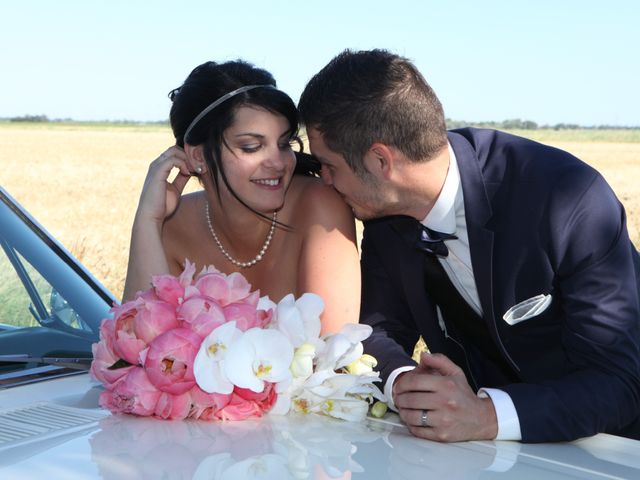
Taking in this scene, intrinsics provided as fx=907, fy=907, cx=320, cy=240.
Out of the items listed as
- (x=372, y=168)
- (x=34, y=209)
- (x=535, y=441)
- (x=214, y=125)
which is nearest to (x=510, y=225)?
(x=372, y=168)

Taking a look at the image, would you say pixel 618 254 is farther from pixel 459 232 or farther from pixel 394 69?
pixel 394 69

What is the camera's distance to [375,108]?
8.68 feet

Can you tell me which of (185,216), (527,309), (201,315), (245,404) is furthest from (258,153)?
(245,404)

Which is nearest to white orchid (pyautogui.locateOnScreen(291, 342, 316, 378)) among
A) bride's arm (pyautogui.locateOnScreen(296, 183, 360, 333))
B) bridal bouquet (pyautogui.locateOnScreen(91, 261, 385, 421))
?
bridal bouquet (pyautogui.locateOnScreen(91, 261, 385, 421))

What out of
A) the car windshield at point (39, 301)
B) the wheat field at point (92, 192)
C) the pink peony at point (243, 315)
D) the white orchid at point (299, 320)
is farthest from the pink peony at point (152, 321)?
the wheat field at point (92, 192)

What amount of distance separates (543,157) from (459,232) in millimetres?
332

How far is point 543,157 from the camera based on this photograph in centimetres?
259

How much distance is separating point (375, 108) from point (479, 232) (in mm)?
470

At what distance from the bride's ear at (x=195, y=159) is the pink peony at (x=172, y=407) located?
4.75 feet

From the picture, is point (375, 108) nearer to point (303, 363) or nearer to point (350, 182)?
A: point (350, 182)

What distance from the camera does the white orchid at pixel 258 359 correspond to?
A: 192 centimetres

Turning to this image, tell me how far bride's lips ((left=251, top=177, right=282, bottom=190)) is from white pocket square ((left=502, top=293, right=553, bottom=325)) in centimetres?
93

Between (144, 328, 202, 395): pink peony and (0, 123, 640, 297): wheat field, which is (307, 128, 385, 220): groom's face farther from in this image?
(0, 123, 640, 297): wheat field

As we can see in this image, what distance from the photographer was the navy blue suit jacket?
2217 mm
